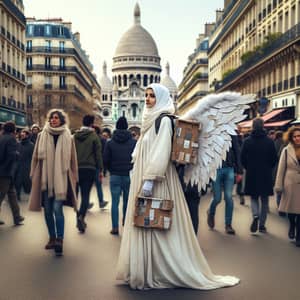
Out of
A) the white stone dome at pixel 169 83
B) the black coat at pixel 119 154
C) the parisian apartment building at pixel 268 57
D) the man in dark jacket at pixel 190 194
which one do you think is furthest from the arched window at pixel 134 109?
the man in dark jacket at pixel 190 194

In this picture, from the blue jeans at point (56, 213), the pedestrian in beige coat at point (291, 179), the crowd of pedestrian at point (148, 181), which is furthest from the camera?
the pedestrian in beige coat at point (291, 179)

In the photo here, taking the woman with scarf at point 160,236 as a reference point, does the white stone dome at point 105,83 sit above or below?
above

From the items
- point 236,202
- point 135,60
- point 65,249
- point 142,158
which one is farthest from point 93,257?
point 135,60

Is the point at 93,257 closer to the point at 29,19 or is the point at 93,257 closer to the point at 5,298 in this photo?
the point at 5,298

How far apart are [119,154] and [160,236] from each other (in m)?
3.54

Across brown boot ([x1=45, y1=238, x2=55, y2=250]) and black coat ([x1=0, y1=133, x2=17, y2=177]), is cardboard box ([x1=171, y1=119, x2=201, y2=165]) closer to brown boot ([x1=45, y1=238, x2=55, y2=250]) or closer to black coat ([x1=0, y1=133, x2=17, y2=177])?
brown boot ([x1=45, y1=238, x2=55, y2=250])

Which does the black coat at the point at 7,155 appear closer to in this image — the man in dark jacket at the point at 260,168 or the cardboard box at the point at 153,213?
the man in dark jacket at the point at 260,168

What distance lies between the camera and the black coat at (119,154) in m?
9.13

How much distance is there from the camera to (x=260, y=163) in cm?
920

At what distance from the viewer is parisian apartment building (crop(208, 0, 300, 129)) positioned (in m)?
28.8

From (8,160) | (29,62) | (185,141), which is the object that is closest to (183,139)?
(185,141)

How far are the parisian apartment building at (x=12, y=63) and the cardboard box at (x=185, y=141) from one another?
3177 centimetres

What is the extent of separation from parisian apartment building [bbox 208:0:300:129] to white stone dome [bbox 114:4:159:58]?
116 meters

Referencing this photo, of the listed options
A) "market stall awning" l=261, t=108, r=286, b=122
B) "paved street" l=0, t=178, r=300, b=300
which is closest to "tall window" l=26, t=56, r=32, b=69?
"market stall awning" l=261, t=108, r=286, b=122
